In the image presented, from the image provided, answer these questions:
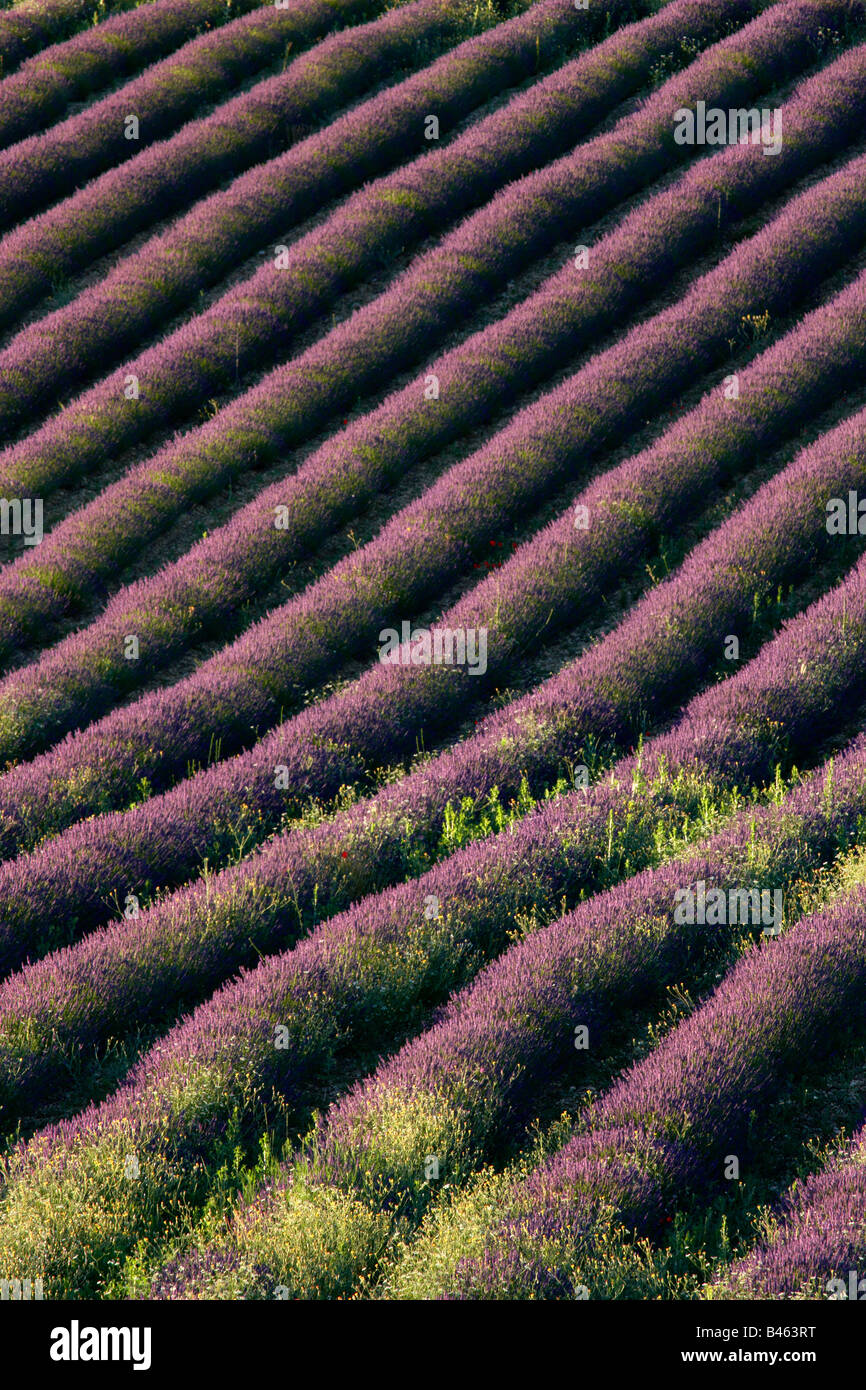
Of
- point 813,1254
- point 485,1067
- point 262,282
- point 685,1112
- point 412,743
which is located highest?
point 262,282

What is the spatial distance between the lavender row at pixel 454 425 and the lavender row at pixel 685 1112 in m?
3.98

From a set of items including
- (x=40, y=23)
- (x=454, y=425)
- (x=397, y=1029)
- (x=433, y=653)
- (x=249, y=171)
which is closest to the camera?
(x=397, y=1029)

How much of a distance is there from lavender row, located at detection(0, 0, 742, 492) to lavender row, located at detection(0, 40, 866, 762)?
2.75 feet

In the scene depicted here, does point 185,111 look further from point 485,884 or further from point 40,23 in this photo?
point 485,884

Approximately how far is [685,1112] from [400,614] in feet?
16.4

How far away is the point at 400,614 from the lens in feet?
30.9

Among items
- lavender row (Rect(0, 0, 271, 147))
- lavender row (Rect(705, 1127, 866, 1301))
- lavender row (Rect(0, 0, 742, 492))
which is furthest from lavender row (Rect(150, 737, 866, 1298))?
lavender row (Rect(0, 0, 271, 147))

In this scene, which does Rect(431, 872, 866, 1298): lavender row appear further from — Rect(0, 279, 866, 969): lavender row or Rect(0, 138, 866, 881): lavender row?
Rect(0, 138, 866, 881): lavender row

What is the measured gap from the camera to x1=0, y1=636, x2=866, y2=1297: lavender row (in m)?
4.91

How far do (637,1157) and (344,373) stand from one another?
27.4 feet

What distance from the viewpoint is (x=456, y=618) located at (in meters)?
8.93

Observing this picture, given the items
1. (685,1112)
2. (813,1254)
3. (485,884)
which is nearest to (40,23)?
(485,884)

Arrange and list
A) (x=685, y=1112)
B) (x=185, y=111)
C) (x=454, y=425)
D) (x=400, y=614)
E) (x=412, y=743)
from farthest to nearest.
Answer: (x=185, y=111) < (x=454, y=425) < (x=400, y=614) < (x=412, y=743) < (x=685, y=1112)
